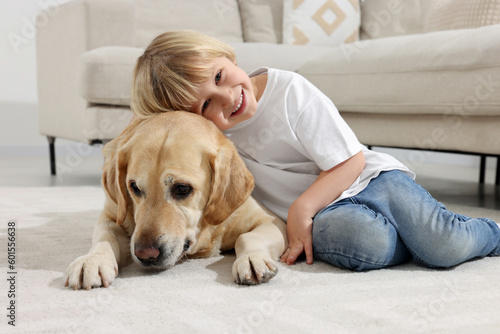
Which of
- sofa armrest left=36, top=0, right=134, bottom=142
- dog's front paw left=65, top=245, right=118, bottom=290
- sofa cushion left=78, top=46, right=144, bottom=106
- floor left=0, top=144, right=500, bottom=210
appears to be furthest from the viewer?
sofa armrest left=36, top=0, right=134, bottom=142

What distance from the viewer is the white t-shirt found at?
5.07 feet

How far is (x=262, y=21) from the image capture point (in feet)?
13.8

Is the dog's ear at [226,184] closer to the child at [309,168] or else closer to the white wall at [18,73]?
the child at [309,168]

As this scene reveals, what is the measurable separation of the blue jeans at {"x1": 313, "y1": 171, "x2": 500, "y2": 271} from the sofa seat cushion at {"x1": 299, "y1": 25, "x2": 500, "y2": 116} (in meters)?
0.81

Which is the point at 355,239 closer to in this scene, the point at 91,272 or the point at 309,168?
the point at 309,168

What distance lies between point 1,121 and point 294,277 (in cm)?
487

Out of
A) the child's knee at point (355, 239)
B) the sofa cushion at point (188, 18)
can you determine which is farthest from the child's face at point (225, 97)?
the sofa cushion at point (188, 18)

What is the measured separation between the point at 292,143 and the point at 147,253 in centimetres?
59

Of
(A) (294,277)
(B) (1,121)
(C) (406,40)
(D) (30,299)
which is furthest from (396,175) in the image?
(B) (1,121)

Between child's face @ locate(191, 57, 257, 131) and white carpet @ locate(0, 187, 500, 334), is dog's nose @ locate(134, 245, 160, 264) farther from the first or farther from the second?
child's face @ locate(191, 57, 257, 131)

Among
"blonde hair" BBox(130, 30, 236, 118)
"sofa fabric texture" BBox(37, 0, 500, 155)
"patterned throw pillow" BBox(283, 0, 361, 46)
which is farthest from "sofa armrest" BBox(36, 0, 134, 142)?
"blonde hair" BBox(130, 30, 236, 118)

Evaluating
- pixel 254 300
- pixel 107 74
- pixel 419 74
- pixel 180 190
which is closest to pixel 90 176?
pixel 107 74

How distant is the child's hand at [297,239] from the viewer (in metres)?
1.43

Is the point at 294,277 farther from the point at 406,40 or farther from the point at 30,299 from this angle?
the point at 406,40
